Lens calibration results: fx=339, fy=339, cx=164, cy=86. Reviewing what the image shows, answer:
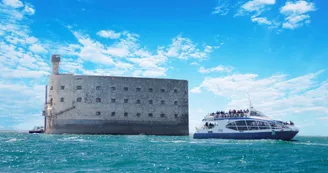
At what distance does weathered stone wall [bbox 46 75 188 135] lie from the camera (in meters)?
43.6

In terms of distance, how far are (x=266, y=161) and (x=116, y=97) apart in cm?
3058

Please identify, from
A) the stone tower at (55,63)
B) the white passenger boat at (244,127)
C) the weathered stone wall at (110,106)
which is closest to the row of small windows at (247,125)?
the white passenger boat at (244,127)

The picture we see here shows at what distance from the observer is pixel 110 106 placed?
44.2m

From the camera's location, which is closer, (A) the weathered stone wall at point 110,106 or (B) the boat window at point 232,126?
(B) the boat window at point 232,126

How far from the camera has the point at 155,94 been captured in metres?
46.0

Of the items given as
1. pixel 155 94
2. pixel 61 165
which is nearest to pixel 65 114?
pixel 155 94

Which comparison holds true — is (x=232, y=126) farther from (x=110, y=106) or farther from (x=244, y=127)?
(x=110, y=106)

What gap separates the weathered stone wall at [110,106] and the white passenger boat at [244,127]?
9.23 meters

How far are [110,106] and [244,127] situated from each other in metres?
18.5

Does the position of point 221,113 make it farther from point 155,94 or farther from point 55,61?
point 55,61

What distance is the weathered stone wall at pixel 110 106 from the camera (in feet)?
143

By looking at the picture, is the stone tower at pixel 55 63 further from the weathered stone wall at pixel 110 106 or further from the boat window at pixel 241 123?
the boat window at pixel 241 123

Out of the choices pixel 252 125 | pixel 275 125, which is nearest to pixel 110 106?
pixel 252 125

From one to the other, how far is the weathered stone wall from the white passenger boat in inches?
363
